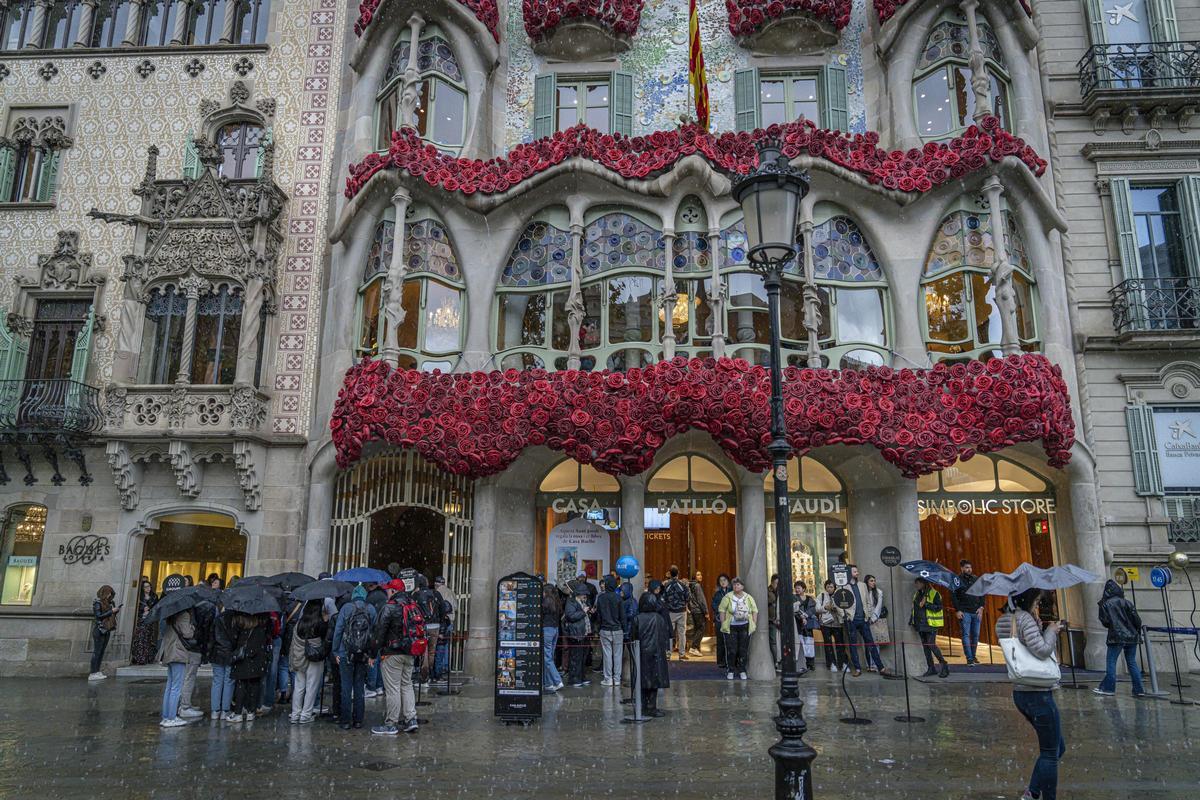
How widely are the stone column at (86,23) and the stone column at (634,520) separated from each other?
58.1 ft

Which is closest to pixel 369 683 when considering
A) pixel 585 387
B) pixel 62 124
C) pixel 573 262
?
pixel 585 387

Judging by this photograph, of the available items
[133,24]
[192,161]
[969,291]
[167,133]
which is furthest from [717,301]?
[133,24]

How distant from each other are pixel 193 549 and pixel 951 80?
20696 millimetres

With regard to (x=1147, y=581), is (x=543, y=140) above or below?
above

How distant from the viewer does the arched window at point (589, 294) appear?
16.8 metres

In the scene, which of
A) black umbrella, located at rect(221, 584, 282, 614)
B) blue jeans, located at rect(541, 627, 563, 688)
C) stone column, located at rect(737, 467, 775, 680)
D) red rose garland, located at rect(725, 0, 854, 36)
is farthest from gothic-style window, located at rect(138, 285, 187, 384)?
red rose garland, located at rect(725, 0, 854, 36)

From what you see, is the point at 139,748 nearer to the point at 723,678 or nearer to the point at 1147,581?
the point at 723,678

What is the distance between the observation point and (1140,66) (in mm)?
18297

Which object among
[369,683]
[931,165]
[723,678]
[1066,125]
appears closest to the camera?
[369,683]

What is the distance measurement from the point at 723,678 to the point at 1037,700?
913 centimetres

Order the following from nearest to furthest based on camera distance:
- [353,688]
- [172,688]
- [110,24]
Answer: [353,688], [172,688], [110,24]

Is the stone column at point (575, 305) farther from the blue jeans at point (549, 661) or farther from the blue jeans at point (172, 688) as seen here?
the blue jeans at point (172, 688)

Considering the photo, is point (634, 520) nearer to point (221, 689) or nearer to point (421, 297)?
point (421, 297)

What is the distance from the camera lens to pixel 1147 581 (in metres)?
16.4
